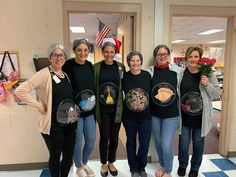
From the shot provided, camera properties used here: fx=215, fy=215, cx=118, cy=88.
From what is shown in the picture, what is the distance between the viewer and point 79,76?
2.11m

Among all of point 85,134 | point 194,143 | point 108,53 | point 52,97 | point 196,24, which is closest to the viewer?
point 52,97

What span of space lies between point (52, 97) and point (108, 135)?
785 mm

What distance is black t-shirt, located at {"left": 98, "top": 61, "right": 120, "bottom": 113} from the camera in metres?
2.22

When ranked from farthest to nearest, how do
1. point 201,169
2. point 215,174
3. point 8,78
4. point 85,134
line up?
point 201,169 → point 215,174 → point 8,78 → point 85,134

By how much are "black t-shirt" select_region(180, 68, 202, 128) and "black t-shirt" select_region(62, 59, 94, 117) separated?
99cm

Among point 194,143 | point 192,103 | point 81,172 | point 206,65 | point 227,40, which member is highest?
point 227,40

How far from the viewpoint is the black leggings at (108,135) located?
229cm

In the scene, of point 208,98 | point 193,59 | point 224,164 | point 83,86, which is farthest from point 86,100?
point 224,164

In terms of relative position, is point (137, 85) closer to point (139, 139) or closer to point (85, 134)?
point (139, 139)

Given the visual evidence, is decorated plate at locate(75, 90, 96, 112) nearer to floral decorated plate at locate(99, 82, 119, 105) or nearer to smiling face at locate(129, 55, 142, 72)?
floral decorated plate at locate(99, 82, 119, 105)

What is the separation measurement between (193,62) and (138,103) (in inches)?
29.0

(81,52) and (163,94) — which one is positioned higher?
(81,52)

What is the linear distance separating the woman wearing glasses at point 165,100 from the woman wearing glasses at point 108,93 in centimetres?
37

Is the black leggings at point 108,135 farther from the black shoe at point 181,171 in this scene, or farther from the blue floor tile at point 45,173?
the black shoe at point 181,171
